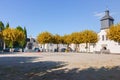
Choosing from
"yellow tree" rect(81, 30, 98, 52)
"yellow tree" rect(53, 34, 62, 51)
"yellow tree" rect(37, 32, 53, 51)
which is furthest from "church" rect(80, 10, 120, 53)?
"yellow tree" rect(37, 32, 53, 51)

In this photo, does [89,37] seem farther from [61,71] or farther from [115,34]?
[61,71]

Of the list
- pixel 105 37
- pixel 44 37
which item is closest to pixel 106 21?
pixel 105 37

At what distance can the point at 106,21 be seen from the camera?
79250 millimetres

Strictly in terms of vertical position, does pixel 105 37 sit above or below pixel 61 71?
above

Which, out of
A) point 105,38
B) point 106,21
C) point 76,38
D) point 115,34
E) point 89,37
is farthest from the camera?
point 106,21

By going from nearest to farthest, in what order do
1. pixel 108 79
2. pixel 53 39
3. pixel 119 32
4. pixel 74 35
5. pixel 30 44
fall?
pixel 108 79 < pixel 119 32 < pixel 74 35 < pixel 53 39 < pixel 30 44

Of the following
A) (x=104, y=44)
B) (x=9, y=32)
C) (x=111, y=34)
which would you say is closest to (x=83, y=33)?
(x=104, y=44)

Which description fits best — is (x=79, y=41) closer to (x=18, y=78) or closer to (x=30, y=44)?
(x=30, y=44)

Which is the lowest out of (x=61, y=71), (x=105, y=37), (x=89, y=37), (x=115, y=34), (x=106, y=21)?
(x=61, y=71)

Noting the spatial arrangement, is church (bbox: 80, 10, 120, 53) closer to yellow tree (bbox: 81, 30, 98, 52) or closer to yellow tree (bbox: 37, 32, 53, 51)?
yellow tree (bbox: 81, 30, 98, 52)

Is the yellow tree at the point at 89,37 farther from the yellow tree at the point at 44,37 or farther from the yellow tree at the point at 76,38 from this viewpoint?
the yellow tree at the point at 44,37

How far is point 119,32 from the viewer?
1668 inches

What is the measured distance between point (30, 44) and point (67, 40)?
97.2 ft

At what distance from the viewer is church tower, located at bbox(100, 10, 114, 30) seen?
258ft
